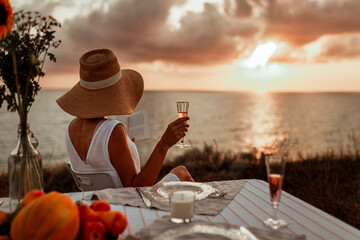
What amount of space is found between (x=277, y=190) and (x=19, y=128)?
1.06 m

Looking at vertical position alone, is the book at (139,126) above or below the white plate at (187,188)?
above

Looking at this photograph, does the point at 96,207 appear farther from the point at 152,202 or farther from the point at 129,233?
the point at 152,202

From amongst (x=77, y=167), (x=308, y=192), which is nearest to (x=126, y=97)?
(x=77, y=167)

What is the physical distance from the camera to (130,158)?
2.24m

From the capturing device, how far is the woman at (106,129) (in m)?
2.21

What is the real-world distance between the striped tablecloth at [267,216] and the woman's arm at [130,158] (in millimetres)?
519

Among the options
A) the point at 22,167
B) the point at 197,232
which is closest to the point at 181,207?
the point at 197,232

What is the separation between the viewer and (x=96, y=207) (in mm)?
1128

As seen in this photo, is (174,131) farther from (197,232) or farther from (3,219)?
(3,219)

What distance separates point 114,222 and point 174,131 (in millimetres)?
1251

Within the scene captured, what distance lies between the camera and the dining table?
1.25 m

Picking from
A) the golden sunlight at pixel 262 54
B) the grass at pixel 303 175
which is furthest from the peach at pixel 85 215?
the golden sunlight at pixel 262 54

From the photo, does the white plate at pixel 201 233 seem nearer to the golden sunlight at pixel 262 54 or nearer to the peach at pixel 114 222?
the peach at pixel 114 222

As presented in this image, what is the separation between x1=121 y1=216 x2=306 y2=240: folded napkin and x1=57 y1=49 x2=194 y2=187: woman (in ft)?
3.15
